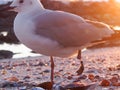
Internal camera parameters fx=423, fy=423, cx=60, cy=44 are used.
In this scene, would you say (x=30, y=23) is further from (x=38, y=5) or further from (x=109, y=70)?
(x=109, y=70)

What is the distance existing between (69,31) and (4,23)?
2964 cm

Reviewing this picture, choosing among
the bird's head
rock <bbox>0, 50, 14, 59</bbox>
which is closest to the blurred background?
rock <bbox>0, 50, 14, 59</bbox>

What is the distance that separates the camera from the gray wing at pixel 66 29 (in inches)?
217

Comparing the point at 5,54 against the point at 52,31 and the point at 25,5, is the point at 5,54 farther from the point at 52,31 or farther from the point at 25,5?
the point at 52,31

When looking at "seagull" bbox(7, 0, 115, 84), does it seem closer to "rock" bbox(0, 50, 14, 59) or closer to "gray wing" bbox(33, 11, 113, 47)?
"gray wing" bbox(33, 11, 113, 47)

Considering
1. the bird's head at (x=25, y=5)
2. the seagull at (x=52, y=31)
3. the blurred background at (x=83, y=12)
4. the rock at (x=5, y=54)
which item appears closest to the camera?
the seagull at (x=52, y=31)

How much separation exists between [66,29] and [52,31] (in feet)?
0.63

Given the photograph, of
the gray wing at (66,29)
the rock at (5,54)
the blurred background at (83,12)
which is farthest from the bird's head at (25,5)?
the blurred background at (83,12)

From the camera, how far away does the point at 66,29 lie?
5.59 m

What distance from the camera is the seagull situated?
17.8ft

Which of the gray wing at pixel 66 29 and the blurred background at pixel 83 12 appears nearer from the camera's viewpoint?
the gray wing at pixel 66 29

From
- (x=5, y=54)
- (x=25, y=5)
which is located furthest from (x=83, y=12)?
(x=25, y=5)

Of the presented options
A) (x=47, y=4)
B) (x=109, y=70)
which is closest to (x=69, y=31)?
(x=109, y=70)

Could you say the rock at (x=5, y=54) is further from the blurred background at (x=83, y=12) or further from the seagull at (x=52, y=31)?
the seagull at (x=52, y=31)
